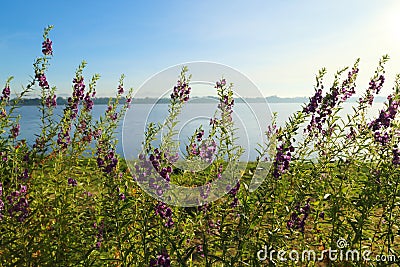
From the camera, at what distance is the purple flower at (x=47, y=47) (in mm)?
4109

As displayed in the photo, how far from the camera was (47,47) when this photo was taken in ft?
13.6

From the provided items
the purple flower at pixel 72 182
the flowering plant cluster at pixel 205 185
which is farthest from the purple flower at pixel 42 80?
the purple flower at pixel 72 182

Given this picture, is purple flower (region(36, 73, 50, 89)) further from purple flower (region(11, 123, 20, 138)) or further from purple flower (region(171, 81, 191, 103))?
purple flower (region(171, 81, 191, 103))

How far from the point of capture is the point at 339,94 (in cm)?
363

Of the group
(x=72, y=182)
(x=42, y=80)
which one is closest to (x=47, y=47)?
(x=42, y=80)

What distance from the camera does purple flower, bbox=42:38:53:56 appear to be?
411 cm

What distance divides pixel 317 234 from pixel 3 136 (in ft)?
10.4

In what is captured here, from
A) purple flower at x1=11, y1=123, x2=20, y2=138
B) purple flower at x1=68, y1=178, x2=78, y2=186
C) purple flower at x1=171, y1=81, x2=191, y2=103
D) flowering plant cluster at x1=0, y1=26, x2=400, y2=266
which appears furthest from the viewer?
purple flower at x1=11, y1=123, x2=20, y2=138

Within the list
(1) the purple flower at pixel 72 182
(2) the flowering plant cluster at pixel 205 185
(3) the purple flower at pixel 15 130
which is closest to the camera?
(2) the flowering plant cluster at pixel 205 185

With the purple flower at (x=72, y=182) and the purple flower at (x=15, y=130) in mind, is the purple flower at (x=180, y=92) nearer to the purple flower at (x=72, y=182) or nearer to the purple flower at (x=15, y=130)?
the purple flower at (x=72, y=182)

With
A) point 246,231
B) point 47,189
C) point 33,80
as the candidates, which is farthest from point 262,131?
point 33,80

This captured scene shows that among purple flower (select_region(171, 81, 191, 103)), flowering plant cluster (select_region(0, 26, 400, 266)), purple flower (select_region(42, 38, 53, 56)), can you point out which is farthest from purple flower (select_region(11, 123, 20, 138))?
purple flower (select_region(171, 81, 191, 103))

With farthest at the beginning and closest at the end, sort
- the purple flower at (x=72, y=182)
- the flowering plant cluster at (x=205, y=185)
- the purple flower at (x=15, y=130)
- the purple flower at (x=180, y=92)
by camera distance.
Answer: the purple flower at (x=15, y=130)
the purple flower at (x=180, y=92)
the purple flower at (x=72, y=182)
the flowering plant cluster at (x=205, y=185)

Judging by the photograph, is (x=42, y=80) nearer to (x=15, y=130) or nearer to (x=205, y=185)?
(x=15, y=130)
